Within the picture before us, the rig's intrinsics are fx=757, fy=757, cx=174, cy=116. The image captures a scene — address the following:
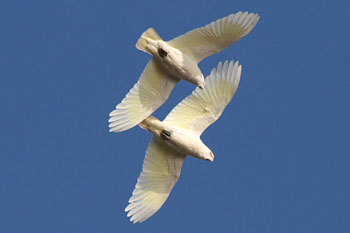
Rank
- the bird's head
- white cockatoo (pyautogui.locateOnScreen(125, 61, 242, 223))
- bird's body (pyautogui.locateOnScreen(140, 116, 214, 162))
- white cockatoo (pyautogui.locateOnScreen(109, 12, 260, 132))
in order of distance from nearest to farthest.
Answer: white cockatoo (pyautogui.locateOnScreen(109, 12, 260, 132)), bird's body (pyautogui.locateOnScreen(140, 116, 214, 162)), the bird's head, white cockatoo (pyautogui.locateOnScreen(125, 61, 242, 223))

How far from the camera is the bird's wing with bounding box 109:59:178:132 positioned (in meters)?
16.0

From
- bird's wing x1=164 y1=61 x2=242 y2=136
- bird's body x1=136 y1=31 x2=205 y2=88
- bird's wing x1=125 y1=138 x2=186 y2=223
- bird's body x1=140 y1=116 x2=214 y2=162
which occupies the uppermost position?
bird's body x1=136 y1=31 x2=205 y2=88

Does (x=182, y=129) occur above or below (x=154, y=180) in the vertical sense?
above

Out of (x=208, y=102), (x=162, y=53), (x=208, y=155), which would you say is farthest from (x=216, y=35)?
(x=208, y=155)

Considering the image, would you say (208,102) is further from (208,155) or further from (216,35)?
(216,35)

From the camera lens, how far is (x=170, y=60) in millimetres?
16094

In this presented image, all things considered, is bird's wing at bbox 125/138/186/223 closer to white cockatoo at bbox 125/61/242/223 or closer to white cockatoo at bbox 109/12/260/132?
white cockatoo at bbox 125/61/242/223

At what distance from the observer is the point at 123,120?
52.6 feet

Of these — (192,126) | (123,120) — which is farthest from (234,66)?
(123,120)

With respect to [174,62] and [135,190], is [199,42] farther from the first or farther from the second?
[135,190]

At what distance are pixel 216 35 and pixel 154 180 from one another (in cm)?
353

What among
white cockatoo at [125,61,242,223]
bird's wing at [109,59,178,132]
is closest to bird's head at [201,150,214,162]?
white cockatoo at [125,61,242,223]

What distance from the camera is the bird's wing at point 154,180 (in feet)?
54.9

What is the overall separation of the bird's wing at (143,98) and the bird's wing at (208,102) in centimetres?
56
